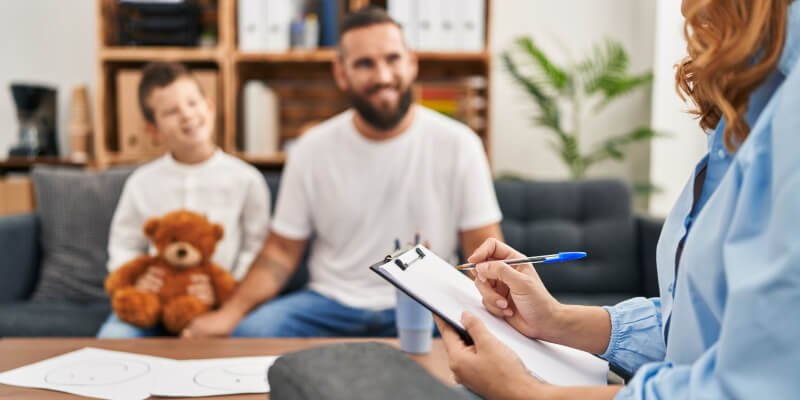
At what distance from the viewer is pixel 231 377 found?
0.91m

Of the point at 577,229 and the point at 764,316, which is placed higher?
the point at 764,316

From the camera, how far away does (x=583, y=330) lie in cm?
85

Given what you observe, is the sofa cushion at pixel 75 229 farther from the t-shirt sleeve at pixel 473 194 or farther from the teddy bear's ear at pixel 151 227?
the t-shirt sleeve at pixel 473 194

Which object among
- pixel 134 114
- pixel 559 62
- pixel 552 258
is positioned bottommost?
pixel 552 258

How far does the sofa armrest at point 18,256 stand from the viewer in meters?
1.99

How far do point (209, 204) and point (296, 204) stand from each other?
243mm

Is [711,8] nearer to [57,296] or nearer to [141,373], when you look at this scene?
[141,373]

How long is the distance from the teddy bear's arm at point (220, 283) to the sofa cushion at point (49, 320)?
1.52 feet

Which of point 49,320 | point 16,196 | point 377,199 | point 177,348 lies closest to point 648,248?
point 377,199

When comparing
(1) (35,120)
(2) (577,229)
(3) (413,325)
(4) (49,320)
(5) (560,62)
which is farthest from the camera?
(5) (560,62)

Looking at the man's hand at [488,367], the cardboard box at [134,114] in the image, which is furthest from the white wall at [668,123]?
the man's hand at [488,367]

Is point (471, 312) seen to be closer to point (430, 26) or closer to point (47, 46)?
point (430, 26)

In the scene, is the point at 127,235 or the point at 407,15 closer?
the point at 127,235

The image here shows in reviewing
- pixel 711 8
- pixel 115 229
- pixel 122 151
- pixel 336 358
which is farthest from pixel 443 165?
pixel 122 151
